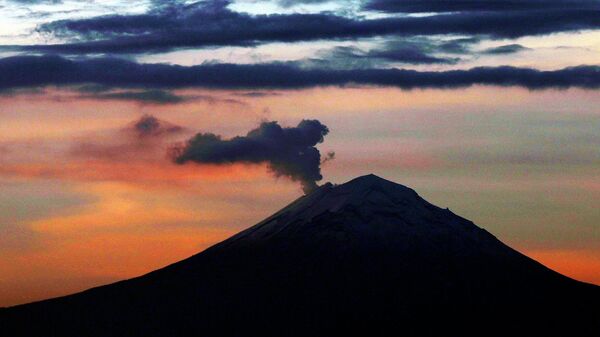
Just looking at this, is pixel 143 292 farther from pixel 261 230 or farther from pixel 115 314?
pixel 261 230

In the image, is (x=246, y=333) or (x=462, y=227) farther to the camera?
(x=462, y=227)

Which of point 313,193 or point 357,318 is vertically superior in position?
point 313,193

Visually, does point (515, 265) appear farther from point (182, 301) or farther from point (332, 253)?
point (182, 301)

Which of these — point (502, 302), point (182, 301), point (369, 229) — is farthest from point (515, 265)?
point (182, 301)

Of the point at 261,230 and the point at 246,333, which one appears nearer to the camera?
the point at 246,333

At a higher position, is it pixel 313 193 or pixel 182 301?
pixel 313 193

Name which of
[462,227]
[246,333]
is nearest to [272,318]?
[246,333]
